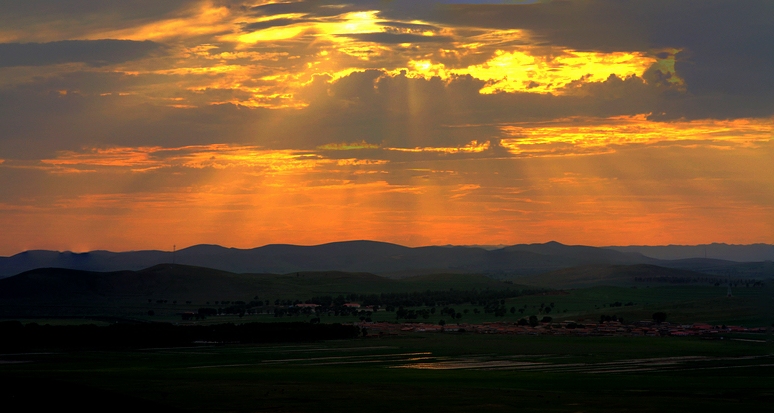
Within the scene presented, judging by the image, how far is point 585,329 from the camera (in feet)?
591

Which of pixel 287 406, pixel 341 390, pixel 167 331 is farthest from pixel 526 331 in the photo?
pixel 287 406

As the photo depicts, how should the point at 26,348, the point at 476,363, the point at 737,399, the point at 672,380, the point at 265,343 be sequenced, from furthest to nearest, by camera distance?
the point at 265,343, the point at 26,348, the point at 476,363, the point at 672,380, the point at 737,399

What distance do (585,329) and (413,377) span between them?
9040 centimetres

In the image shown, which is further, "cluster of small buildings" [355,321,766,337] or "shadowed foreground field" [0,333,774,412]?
"cluster of small buildings" [355,321,766,337]

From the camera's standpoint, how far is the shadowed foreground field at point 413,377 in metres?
74.9

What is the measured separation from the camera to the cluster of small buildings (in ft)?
546

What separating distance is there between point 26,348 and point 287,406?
82057 millimetres

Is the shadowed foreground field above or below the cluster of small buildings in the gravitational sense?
below

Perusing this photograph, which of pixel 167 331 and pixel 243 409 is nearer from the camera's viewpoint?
pixel 243 409

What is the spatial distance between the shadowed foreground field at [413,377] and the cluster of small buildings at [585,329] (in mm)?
18432

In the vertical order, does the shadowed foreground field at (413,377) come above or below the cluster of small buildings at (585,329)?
below

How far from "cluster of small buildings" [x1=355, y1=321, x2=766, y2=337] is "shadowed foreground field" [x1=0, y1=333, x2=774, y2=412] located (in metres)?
18.4

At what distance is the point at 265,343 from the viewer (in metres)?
156

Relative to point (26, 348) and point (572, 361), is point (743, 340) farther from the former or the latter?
point (26, 348)
